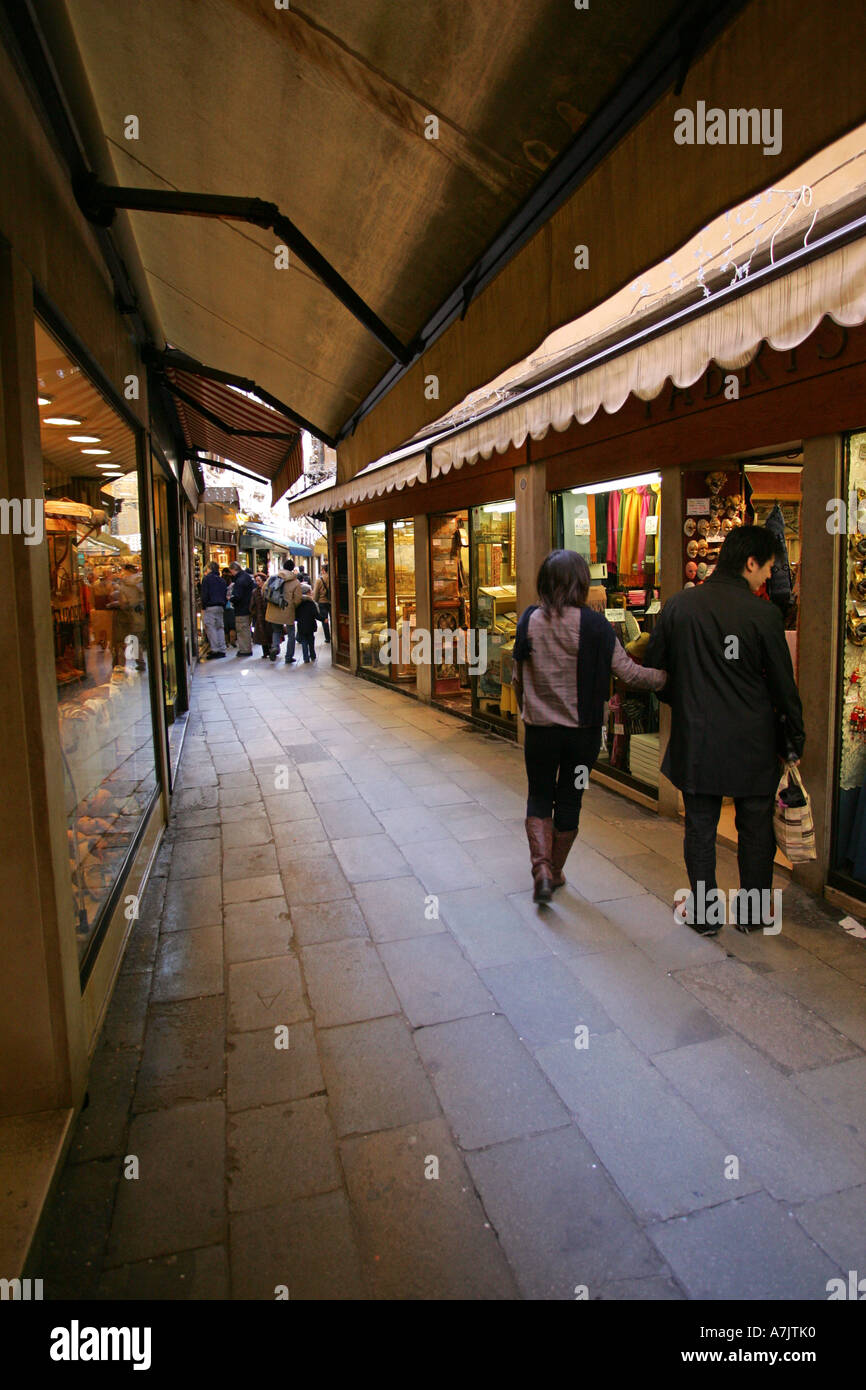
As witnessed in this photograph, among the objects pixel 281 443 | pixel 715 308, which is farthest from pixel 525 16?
pixel 281 443

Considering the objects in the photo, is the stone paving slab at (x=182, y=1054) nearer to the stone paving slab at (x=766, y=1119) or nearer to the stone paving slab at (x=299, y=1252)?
the stone paving slab at (x=299, y=1252)

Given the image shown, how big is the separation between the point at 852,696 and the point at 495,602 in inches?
195

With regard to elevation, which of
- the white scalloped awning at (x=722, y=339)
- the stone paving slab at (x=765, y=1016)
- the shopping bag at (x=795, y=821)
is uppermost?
the white scalloped awning at (x=722, y=339)

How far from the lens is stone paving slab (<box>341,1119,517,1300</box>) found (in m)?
1.96

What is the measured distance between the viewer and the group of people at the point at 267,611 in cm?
1569

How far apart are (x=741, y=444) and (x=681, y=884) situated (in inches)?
103

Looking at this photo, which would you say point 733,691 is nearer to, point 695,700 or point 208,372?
point 695,700

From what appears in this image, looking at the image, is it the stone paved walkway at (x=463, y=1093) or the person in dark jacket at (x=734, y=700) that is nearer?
the stone paved walkway at (x=463, y=1093)

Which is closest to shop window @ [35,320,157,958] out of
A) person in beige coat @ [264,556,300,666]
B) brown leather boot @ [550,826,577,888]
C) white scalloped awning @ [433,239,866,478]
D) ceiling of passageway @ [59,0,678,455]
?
Result: ceiling of passageway @ [59,0,678,455]

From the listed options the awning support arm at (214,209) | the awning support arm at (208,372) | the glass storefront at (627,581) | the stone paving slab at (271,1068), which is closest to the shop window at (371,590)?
the glass storefront at (627,581)

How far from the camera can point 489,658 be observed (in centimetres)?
880

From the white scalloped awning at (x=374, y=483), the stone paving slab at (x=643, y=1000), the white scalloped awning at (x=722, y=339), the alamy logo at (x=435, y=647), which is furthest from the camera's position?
the alamy logo at (x=435, y=647)

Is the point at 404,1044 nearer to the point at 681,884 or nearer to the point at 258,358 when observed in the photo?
the point at 681,884

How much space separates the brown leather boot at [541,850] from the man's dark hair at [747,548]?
1.61 metres
